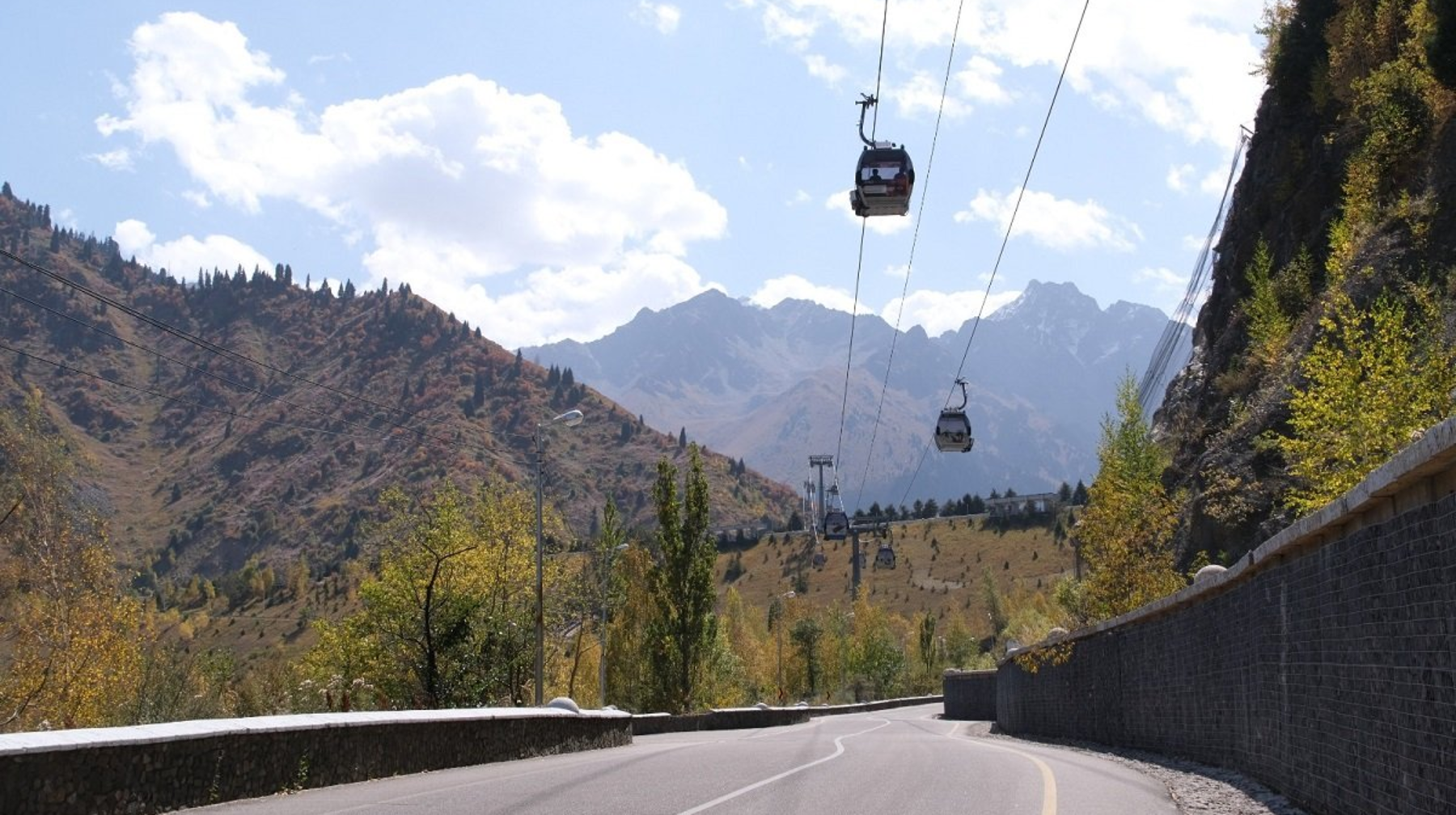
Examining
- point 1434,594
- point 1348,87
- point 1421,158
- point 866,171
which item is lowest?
point 1434,594

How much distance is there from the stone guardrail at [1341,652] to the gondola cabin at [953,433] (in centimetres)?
2189

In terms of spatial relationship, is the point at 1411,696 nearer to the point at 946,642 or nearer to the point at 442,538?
the point at 442,538

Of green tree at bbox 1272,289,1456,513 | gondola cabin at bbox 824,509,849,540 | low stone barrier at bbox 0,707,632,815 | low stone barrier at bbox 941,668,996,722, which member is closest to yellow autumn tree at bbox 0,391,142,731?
low stone barrier at bbox 0,707,632,815

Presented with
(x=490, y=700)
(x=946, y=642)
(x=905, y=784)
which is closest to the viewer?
(x=905, y=784)

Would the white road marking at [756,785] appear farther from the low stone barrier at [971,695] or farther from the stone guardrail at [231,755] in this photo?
the low stone barrier at [971,695]

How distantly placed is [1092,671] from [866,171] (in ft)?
42.3

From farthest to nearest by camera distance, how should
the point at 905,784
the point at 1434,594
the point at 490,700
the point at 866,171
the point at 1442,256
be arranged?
1. the point at 490,700
2. the point at 1442,256
3. the point at 866,171
4. the point at 905,784
5. the point at 1434,594

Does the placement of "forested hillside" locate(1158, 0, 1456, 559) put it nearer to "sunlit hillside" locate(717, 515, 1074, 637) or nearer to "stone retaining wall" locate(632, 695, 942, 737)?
"stone retaining wall" locate(632, 695, 942, 737)

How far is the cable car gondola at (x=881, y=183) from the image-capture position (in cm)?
2562

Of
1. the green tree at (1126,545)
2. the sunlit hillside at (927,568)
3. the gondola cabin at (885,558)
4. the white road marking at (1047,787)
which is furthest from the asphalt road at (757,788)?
the sunlit hillside at (927,568)

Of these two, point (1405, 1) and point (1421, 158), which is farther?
point (1405, 1)

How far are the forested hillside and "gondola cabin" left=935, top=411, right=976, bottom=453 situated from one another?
316 inches

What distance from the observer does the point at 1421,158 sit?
4481 cm

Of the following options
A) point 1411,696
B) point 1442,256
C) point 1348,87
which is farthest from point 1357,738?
point 1348,87
